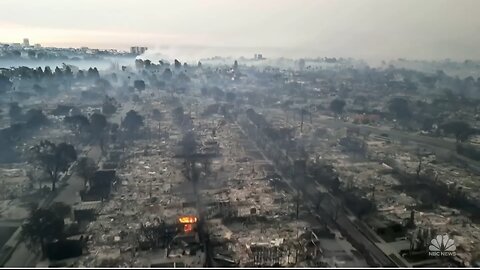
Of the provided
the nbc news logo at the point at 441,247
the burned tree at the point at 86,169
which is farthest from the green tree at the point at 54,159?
the nbc news logo at the point at 441,247

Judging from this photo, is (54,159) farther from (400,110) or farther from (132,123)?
(400,110)

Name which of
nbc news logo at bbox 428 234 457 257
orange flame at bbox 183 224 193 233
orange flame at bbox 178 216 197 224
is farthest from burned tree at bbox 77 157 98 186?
nbc news logo at bbox 428 234 457 257

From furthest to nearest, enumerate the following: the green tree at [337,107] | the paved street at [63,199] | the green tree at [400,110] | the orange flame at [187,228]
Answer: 1. the green tree at [337,107]
2. the green tree at [400,110]
3. the orange flame at [187,228]
4. the paved street at [63,199]

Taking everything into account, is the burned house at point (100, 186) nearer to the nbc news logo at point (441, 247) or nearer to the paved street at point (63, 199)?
the paved street at point (63, 199)

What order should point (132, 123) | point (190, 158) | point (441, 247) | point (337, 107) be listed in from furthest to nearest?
point (337, 107)
point (132, 123)
point (190, 158)
point (441, 247)

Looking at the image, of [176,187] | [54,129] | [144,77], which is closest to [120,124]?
[54,129]

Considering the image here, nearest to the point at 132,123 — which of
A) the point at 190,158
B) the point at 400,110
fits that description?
the point at 190,158

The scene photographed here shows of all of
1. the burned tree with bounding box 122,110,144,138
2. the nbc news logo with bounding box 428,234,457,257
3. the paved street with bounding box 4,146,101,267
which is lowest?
the paved street with bounding box 4,146,101,267

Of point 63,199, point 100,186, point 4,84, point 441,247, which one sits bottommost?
point 63,199

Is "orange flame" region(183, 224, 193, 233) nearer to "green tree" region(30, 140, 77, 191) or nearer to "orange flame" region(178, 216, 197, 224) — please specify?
"orange flame" region(178, 216, 197, 224)
